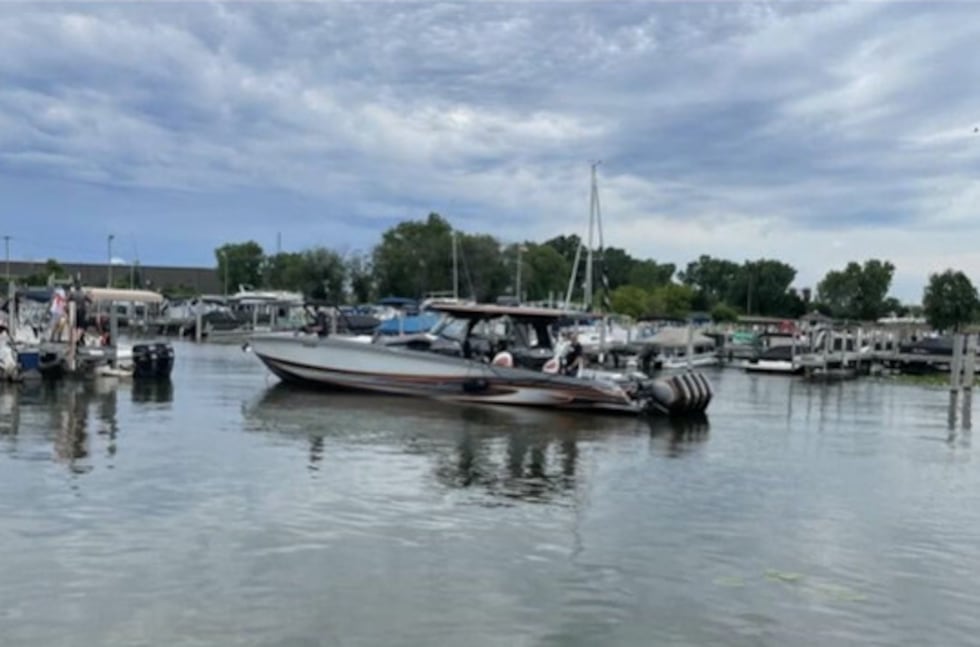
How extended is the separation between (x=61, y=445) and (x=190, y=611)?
27.3 feet

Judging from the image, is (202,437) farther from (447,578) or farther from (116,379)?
(116,379)

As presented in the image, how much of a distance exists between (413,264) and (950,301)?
50.3 m

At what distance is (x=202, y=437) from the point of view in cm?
1658

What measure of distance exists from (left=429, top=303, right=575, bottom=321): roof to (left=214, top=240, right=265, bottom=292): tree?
10338 cm

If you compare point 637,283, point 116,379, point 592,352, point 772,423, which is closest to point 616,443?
point 772,423

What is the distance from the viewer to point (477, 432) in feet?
61.7

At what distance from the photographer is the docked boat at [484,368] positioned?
23.0 m

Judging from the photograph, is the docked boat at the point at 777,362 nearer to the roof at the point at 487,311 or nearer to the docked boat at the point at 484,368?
the docked boat at the point at 484,368

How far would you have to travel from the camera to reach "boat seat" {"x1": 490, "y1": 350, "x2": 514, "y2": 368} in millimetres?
23828

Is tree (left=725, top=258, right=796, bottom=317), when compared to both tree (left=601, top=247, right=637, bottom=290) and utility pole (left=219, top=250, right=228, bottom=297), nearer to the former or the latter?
tree (left=601, top=247, right=637, bottom=290)

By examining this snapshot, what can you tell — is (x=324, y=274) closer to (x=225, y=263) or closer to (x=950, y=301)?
(x=225, y=263)

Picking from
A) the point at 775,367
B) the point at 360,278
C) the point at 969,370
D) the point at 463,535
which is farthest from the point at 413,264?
the point at 463,535

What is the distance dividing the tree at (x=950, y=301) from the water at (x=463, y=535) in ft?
280

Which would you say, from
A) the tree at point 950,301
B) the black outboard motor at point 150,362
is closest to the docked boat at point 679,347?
the black outboard motor at point 150,362
